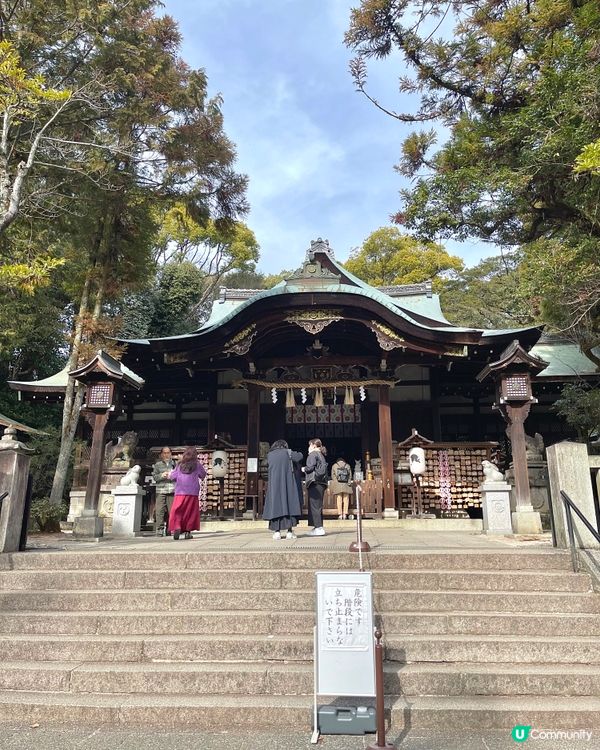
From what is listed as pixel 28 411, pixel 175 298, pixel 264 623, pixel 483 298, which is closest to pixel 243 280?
pixel 175 298

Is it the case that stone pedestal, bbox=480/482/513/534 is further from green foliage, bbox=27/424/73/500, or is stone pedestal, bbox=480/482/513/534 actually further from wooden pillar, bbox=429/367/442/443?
green foliage, bbox=27/424/73/500

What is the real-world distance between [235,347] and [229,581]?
7.21m

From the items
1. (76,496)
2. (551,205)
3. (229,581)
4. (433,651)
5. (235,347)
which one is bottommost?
(433,651)

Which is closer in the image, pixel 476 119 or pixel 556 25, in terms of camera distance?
pixel 556 25

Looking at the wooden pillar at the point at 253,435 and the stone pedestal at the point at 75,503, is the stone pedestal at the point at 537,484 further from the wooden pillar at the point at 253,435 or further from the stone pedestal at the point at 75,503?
the stone pedestal at the point at 75,503

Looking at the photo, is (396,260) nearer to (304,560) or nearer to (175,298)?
(175,298)

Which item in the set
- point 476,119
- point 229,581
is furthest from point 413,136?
point 229,581

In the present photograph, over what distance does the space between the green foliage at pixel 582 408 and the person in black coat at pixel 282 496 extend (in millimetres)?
7603

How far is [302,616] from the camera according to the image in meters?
4.79

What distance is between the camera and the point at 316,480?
8.22 m

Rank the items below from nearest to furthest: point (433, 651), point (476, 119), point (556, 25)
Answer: point (433, 651) → point (556, 25) → point (476, 119)

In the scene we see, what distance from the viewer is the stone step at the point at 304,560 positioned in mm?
5648

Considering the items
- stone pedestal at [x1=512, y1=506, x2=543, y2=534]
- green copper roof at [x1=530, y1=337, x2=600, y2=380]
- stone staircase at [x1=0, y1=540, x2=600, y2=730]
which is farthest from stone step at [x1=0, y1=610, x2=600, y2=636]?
green copper roof at [x1=530, y1=337, x2=600, y2=380]

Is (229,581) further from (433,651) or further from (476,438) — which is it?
(476,438)
